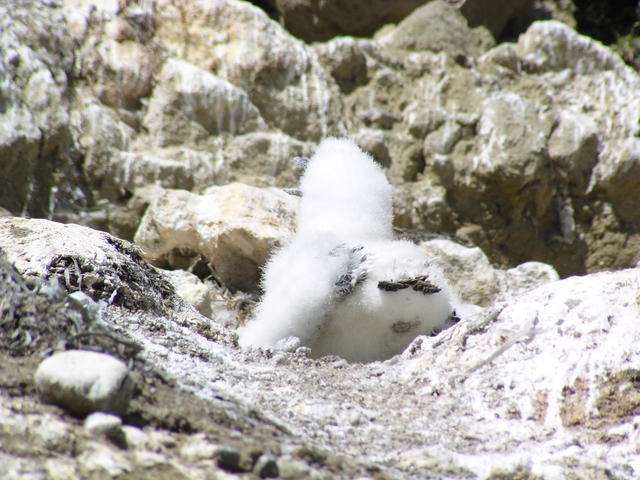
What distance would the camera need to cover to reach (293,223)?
178 inches

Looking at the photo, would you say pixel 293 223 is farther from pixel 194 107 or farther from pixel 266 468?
pixel 266 468

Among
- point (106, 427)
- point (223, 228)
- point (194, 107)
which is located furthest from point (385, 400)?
point (194, 107)

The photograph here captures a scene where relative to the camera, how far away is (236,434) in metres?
1.81

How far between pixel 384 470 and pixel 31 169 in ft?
11.4

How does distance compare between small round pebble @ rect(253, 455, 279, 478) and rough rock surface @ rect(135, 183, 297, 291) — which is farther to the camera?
rough rock surface @ rect(135, 183, 297, 291)

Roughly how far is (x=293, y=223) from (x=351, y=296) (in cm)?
128

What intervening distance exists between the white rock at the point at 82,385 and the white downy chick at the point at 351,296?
165 centimetres

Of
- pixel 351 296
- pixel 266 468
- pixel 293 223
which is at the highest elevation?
pixel 293 223

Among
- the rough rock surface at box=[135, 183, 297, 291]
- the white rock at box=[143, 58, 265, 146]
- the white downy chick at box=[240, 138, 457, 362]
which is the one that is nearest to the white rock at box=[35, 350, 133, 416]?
the white downy chick at box=[240, 138, 457, 362]

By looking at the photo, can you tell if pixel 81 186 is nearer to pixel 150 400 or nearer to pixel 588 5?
pixel 150 400

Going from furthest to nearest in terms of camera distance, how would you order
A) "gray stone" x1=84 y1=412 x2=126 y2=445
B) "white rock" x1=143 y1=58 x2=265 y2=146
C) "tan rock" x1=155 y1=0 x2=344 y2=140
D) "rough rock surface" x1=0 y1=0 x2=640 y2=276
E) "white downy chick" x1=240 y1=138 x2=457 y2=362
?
"tan rock" x1=155 y1=0 x2=344 y2=140 < "white rock" x1=143 y1=58 x2=265 y2=146 < "rough rock surface" x1=0 y1=0 x2=640 y2=276 < "white downy chick" x1=240 y1=138 x2=457 y2=362 < "gray stone" x1=84 y1=412 x2=126 y2=445

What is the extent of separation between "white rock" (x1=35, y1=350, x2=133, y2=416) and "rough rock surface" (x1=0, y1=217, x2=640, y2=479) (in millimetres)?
51

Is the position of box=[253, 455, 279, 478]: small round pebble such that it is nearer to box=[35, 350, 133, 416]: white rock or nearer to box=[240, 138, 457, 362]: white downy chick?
box=[35, 350, 133, 416]: white rock

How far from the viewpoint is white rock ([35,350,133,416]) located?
5.55ft
